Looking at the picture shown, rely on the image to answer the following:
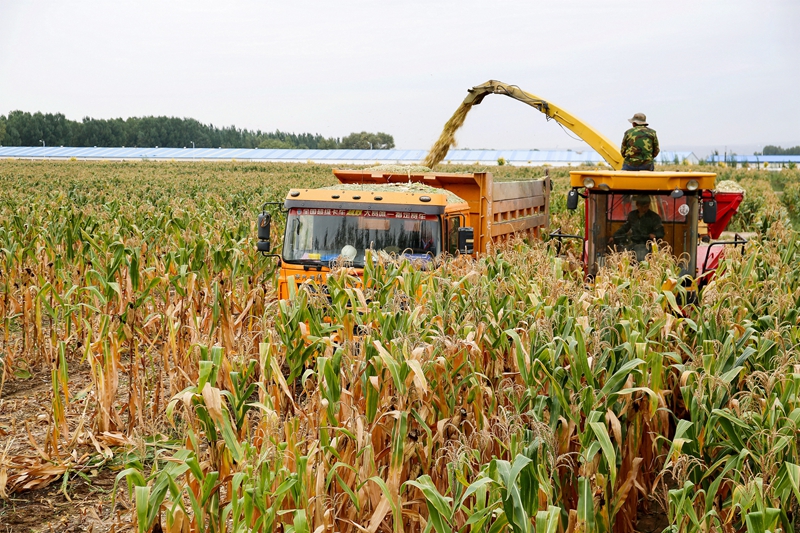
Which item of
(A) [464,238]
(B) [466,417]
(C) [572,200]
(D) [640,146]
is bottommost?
(B) [466,417]

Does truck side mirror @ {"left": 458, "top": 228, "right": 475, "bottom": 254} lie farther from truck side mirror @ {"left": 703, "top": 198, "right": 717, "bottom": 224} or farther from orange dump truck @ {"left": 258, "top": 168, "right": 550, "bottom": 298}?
truck side mirror @ {"left": 703, "top": 198, "right": 717, "bottom": 224}

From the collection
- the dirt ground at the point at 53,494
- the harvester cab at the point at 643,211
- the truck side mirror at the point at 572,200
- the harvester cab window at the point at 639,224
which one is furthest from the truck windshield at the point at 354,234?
the dirt ground at the point at 53,494

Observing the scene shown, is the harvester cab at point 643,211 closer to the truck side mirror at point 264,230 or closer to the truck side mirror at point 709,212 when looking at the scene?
the truck side mirror at point 709,212

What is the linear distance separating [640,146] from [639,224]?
149 cm

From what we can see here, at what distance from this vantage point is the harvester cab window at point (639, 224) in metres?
8.97

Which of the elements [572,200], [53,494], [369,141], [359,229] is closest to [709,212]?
[572,200]

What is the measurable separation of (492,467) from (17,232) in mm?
9961

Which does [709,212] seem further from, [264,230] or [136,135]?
[136,135]

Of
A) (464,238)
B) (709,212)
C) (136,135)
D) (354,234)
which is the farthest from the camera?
(136,135)

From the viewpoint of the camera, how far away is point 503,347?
5.53m

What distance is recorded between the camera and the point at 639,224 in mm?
9180

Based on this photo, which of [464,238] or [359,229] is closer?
[464,238]

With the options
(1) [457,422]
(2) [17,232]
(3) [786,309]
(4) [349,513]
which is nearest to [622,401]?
(1) [457,422]

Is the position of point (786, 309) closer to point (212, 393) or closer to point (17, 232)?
point (212, 393)
